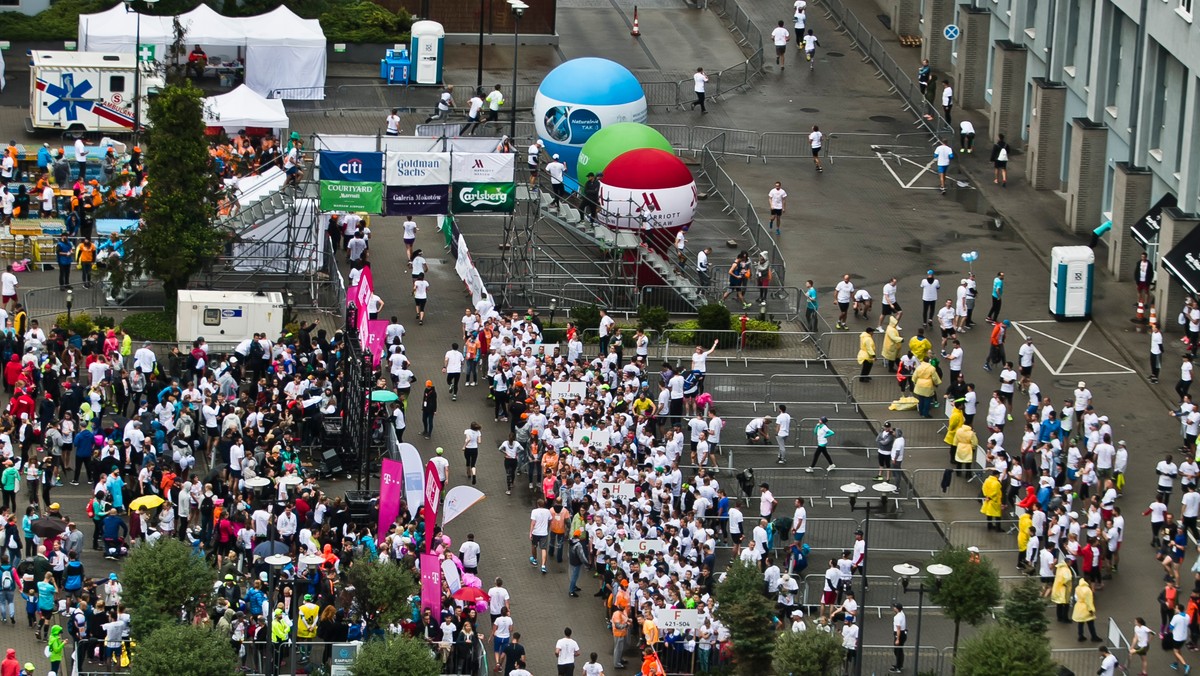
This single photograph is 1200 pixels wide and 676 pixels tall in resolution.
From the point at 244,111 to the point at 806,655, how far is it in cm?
A: 3208

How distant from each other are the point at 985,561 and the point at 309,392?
50.3ft

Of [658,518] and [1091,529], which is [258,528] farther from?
[1091,529]

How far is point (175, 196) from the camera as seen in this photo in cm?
5803

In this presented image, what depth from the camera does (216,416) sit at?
5034 cm

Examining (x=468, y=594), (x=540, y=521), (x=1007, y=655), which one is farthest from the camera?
(x=540, y=521)

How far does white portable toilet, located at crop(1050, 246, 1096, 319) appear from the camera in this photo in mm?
60156

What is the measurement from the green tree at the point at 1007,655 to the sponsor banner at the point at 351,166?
2416 centimetres

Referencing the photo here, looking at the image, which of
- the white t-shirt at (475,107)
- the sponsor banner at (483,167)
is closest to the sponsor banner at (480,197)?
the sponsor banner at (483,167)

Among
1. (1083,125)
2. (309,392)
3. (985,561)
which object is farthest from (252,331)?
(1083,125)

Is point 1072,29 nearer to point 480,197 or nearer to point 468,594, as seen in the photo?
point 480,197

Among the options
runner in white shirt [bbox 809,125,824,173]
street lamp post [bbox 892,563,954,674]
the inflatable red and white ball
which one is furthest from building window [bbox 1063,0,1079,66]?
street lamp post [bbox 892,563,954,674]

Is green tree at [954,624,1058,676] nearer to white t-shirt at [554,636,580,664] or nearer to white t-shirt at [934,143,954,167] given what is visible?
white t-shirt at [554,636,580,664]

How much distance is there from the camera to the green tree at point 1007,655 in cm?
4047

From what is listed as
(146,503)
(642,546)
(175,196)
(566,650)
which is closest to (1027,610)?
(642,546)
